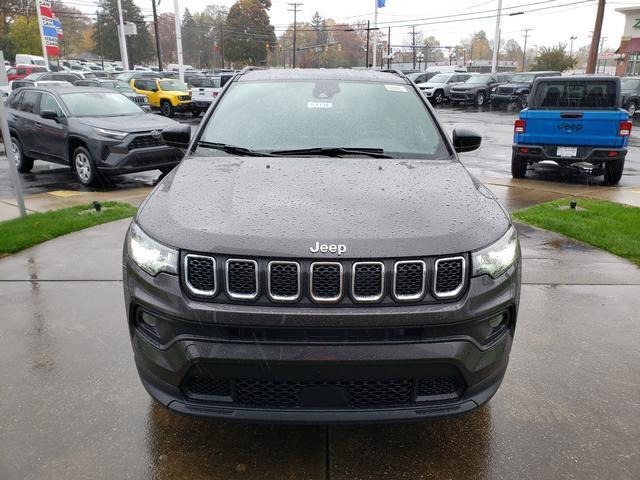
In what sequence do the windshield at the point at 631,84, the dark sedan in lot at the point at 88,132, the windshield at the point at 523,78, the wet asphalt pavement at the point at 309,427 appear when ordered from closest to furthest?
the wet asphalt pavement at the point at 309,427 < the dark sedan in lot at the point at 88,132 < the windshield at the point at 631,84 < the windshield at the point at 523,78

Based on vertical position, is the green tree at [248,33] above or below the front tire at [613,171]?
above

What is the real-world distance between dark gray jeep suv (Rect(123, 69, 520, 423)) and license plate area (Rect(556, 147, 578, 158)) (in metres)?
8.24

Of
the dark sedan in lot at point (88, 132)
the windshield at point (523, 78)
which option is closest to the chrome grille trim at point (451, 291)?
the dark sedan in lot at point (88, 132)

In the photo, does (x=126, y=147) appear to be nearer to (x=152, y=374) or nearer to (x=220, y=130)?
(x=220, y=130)

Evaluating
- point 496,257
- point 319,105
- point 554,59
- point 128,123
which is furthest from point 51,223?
point 554,59

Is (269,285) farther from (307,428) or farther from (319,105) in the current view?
(319,105)

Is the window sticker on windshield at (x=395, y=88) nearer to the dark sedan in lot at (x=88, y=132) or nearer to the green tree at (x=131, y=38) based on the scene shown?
the dark sedan in lot at (x=88, y=132)

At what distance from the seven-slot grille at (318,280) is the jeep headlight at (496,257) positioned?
8.5 inches

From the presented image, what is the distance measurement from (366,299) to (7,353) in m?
2.70

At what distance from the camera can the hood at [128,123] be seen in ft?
32.0

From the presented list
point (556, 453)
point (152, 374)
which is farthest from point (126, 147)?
point (556, 453)

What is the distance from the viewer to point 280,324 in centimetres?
222

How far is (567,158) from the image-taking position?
10.0 m

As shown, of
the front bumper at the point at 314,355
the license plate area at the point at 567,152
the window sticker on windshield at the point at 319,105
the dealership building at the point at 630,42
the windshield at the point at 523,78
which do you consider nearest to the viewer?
the front bumper at the point at 314,355
